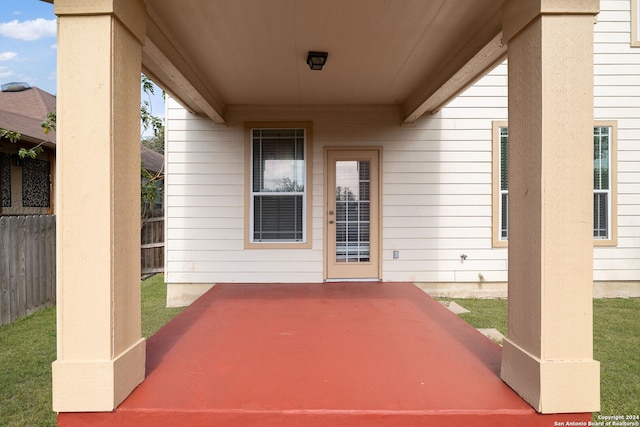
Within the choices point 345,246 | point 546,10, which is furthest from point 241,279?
point 546,10

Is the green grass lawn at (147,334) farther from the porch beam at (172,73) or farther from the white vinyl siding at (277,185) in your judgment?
the porch beam at (172,73)

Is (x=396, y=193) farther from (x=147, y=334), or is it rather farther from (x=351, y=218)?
(x=147, y=334)

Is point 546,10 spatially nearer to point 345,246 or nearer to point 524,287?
point 524,287

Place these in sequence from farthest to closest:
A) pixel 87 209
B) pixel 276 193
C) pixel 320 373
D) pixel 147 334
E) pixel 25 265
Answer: pixel 276 193, pixel 25 265, pixel 147 334, pixel 320 373, pixel 87 209

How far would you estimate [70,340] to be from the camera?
75.2 inches

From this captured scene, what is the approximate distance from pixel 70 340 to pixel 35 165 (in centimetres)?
849

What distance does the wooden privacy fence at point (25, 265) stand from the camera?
14.9 feet

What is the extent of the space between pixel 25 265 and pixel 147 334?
2092 millimetres

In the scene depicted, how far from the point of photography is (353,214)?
5.32 meters

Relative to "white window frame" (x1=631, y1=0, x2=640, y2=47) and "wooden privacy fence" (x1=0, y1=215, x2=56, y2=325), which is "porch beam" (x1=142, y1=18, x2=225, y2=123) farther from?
"white window frame" (x1=631, y1=0, x2=640, y2=47)

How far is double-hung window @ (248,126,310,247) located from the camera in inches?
209

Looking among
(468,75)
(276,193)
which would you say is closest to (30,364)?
(276,193)

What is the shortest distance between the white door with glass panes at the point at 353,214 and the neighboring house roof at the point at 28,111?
644 cm

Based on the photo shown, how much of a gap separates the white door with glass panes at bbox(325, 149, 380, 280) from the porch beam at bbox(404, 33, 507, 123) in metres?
0.95
